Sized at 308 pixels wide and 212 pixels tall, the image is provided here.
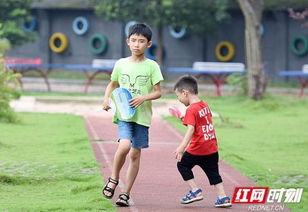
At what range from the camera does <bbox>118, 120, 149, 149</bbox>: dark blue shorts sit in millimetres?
9609

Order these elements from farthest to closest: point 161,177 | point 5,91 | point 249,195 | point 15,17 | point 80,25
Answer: point 80,25, point 15,17, point 5,91, point 161,177, point 249,195

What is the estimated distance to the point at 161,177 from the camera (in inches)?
461

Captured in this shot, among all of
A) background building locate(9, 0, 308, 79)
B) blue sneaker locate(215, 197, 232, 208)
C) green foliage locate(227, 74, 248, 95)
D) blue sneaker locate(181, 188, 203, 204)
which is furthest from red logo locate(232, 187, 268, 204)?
background building locate(9, 0, 308, 79)

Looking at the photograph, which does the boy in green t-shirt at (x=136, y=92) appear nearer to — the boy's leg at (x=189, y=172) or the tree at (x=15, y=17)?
the boy's leg at (x=189, y=172)

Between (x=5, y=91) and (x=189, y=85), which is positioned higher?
(x=189, y=85)

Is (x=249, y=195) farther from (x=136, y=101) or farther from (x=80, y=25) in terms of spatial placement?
(x=80, y=25)

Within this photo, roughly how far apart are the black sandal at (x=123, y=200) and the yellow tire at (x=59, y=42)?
→ 2805 centimetres

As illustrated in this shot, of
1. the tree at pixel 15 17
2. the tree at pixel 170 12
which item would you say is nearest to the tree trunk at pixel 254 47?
the tree at pixel 170 12

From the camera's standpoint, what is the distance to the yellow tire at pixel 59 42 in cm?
3709

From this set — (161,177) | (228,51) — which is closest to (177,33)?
(228,51)

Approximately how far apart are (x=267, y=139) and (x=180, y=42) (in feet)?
60.9

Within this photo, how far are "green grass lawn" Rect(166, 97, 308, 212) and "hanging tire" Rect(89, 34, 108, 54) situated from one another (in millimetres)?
9985

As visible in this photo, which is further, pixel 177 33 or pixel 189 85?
pixel 177 33

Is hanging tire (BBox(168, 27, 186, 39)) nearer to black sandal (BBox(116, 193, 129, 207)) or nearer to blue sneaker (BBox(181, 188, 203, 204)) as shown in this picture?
blue sneaker (BBox(181, 188, 203, 204))
